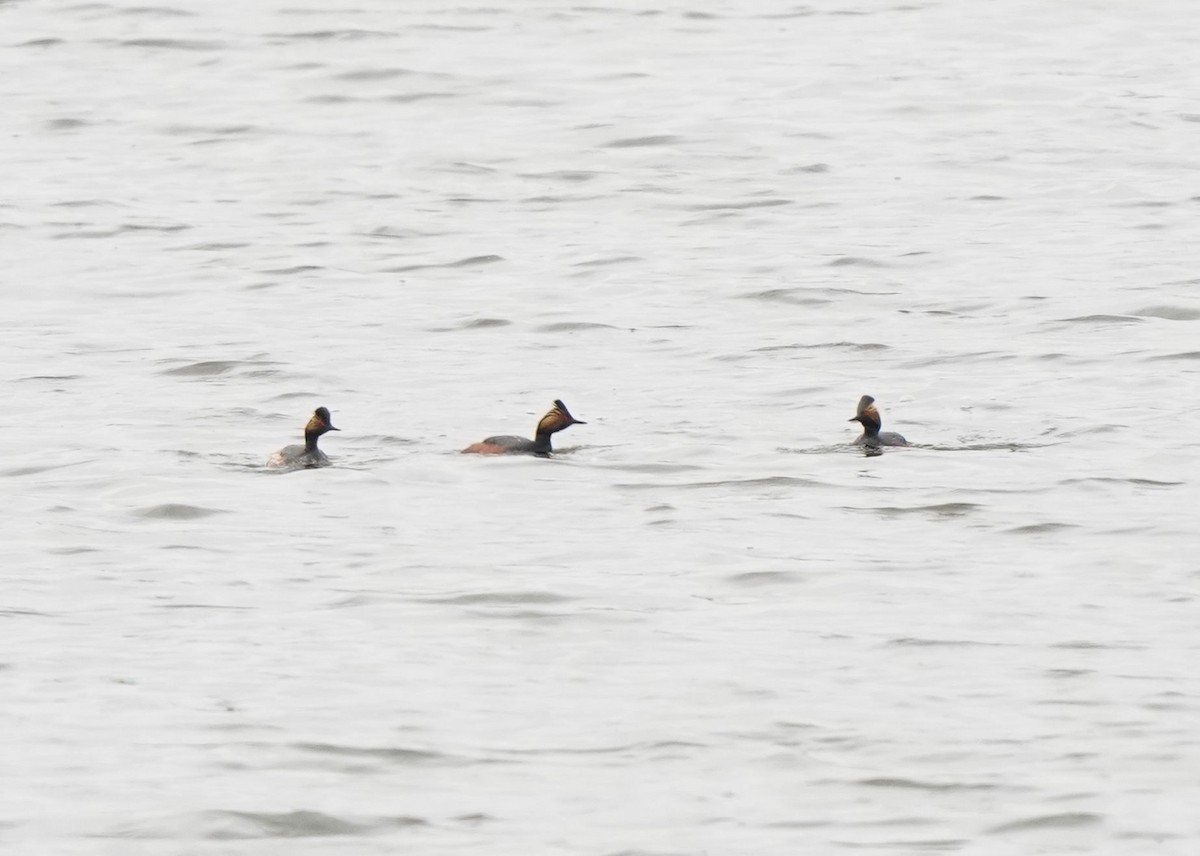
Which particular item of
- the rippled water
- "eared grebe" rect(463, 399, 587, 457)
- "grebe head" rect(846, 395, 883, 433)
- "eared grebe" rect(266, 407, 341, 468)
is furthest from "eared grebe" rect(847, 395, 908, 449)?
"eared grebe" rect(266, 407, 341, 468)

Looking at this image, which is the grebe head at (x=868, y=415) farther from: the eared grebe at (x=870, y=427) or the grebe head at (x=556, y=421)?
the grebe head at (x=556, y=421)

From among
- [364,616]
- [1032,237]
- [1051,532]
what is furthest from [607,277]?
[364,616]

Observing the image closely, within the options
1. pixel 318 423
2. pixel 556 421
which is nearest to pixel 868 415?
pixel 556 421

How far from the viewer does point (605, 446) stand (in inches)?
673

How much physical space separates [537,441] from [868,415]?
7.13ft

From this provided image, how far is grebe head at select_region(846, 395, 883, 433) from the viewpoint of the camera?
16.3m

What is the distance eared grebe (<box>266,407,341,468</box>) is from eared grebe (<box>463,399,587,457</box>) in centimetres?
104

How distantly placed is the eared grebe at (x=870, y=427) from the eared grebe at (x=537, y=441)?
1833 millimetres

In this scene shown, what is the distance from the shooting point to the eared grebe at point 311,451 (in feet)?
52.5

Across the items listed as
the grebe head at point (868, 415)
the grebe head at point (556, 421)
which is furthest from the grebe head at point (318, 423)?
the grebe head at point (868, 415)

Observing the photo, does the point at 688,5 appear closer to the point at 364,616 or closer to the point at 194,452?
the point at 194,452

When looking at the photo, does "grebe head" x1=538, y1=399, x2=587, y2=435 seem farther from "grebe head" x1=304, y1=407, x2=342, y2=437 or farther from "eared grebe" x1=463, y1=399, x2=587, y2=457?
"grebe head" x1=304, y1=407, x2=342, y2=437

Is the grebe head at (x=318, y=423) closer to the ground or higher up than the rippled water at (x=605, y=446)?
higher up

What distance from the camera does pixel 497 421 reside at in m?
17.9
